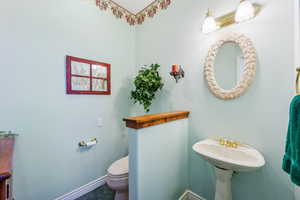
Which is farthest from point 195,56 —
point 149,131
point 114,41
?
point 114,41

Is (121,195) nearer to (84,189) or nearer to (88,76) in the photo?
(84,189)

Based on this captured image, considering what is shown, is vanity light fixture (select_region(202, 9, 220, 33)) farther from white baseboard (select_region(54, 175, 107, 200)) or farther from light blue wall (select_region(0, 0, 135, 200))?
white baseboard (select_region(54, 175, 107, 200))

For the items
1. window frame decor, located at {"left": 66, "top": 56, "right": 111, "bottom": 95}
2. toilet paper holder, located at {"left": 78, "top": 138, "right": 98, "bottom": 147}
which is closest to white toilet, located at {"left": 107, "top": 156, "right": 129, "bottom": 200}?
toilet paper holder, located at {"left": 78, "top": 138, "right": 98, "bottom": 147}

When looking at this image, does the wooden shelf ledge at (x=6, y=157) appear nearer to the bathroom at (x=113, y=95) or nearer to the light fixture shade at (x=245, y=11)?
the bathroom at (x=113, y=95)

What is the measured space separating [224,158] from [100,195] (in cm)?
167

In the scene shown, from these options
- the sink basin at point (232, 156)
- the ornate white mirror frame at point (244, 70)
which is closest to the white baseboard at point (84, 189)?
the sink basin at point (232, 156)

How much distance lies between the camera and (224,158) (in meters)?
1.01

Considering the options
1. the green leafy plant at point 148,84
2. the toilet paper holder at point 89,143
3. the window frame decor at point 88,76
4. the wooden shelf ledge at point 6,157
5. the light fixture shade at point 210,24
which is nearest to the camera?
the wooden shelf ledge at point 6,157

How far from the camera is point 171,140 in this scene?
1366 mm

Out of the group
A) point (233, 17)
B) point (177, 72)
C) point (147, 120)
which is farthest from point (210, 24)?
point (147, 120)

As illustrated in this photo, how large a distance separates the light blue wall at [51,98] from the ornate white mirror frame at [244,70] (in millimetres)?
1435

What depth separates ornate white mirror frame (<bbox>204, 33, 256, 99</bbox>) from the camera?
1.15m

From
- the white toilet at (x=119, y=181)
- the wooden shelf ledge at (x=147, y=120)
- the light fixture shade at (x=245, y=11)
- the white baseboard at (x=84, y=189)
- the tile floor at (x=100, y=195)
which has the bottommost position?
A: the tile floor at (x=100, y=195)

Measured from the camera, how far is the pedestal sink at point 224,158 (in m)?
1.00
